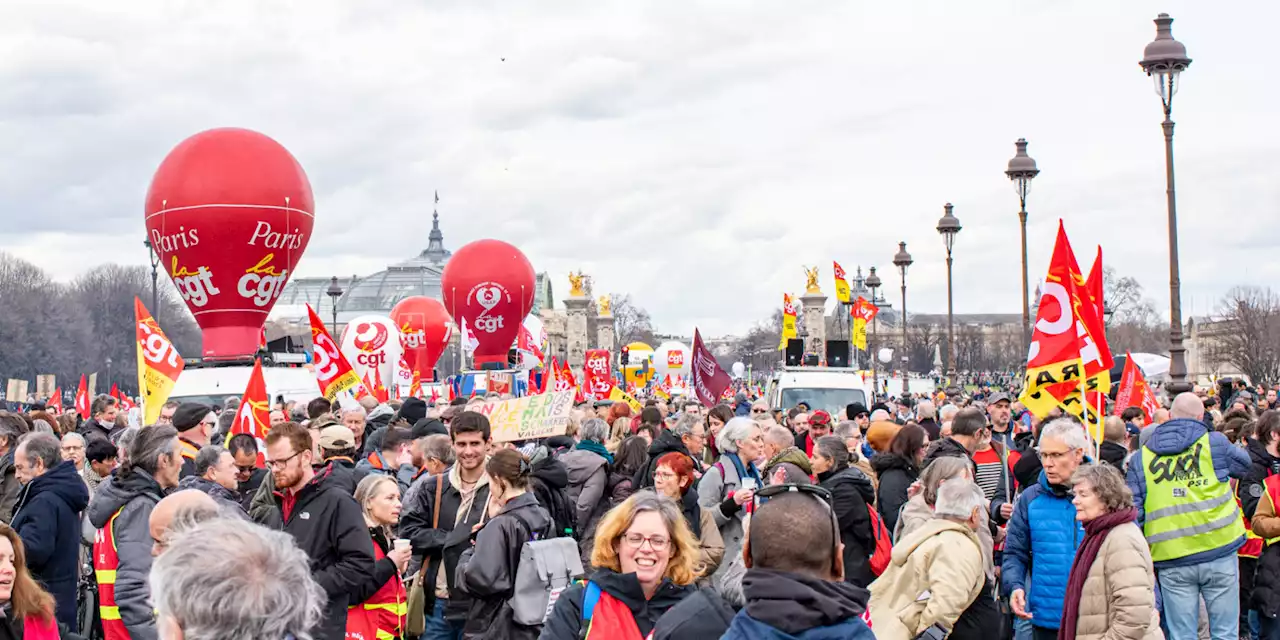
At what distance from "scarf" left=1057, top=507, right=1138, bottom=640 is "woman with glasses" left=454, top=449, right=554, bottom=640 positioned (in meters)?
2.56

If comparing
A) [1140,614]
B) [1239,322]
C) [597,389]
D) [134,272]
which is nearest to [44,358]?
[134,272]

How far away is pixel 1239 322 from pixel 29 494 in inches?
2770

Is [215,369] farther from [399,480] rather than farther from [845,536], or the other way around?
[845,536]

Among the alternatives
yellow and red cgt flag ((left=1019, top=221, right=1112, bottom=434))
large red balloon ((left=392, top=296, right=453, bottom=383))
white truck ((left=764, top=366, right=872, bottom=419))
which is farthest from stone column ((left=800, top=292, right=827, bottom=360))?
yellow and red cgt flag ((left=1019, top=221, right=1112, bottom=434))

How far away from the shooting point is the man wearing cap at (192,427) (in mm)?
9742

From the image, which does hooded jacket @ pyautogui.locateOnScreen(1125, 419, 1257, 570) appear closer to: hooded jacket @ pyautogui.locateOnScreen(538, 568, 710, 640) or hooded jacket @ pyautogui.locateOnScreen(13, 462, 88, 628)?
hooded jacket @ pyautogui.locateOnScreen(538, 568, 710, 640)

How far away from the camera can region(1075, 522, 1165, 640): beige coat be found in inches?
257

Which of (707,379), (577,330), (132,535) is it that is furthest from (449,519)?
(577,330)

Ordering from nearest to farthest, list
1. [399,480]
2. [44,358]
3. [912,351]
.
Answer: [399,480] < [44,358] < [912,351]

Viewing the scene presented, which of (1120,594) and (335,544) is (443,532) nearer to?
(335,544)

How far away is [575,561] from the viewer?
259 inches

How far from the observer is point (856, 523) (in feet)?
26.5

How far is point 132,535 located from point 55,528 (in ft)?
2.33

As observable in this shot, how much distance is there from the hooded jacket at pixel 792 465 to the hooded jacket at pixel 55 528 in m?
3.89
